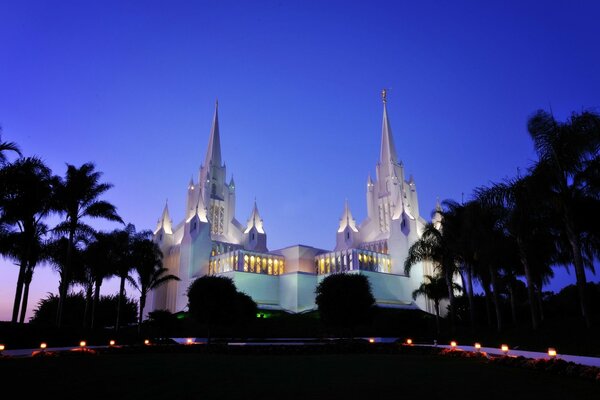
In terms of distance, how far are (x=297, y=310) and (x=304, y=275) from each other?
13.4 ft

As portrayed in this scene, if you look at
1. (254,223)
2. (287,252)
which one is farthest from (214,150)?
(287,252)

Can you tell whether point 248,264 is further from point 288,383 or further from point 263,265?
point 288,383

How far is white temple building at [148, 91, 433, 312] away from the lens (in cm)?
5153

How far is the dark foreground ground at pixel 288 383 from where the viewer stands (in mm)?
7969

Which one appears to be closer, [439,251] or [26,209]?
[26,209]

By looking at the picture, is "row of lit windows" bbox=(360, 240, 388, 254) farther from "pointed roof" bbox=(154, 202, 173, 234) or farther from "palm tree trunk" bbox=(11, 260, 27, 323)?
"palm tree trunk" bbox=(11, 260, 27, 323)

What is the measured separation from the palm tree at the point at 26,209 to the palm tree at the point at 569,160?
20.2 metres

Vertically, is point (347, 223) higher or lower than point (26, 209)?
higher

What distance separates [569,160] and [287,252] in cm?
4355

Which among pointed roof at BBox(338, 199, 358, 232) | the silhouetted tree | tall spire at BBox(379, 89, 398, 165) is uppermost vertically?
tall spire at BBox(379, 89, 398, 165)

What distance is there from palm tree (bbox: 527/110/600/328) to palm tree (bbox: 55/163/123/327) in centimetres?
2322

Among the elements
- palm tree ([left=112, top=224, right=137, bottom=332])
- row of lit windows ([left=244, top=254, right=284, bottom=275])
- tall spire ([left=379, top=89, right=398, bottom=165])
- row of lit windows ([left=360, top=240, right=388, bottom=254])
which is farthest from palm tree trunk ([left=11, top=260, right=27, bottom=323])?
tall spire ([left=379, top=89, right=398, bottom=165])

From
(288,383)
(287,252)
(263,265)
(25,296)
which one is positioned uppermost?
(287,252)

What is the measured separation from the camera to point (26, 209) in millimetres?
22141
